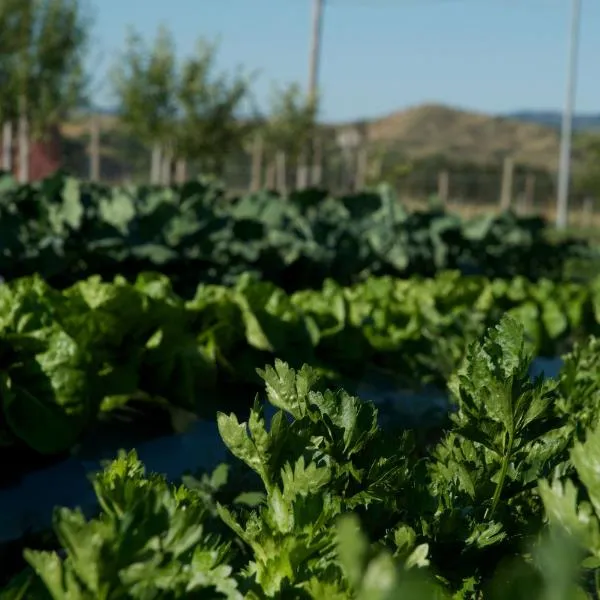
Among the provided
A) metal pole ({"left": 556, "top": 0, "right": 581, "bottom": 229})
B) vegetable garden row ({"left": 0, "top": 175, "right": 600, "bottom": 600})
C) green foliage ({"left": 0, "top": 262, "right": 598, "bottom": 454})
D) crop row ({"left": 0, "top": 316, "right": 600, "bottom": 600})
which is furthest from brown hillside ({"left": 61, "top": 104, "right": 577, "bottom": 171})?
crop row ({"left": 0, "top": 316, "right": 600, "bottom": 600})

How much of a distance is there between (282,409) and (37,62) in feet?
79.4

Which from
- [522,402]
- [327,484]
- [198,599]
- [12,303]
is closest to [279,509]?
[327,484]

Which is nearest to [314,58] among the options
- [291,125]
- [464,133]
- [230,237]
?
[291,125]

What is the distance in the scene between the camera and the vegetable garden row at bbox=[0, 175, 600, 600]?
118cm

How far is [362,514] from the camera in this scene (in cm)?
154

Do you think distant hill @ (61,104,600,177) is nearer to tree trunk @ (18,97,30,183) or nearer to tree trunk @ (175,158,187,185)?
tree trunk @ (175,158,187,185)

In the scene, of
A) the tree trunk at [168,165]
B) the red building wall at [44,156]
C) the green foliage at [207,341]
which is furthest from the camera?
the red building wall at [44,156]

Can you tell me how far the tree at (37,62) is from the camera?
2400 centimetres

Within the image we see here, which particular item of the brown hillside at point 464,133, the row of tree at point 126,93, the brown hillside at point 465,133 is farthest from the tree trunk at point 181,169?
the brown hillside at point 464,133

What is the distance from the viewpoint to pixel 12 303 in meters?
3.45

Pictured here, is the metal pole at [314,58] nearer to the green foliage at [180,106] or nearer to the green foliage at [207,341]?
the green foliage at [180,106]

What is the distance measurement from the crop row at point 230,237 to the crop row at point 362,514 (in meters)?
5.02

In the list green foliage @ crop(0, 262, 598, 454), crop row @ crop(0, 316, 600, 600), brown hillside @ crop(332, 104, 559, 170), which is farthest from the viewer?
brown hillside @ crop(332, 104, 559, 170)

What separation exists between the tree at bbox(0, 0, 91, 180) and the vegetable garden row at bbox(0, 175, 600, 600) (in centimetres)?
1649
